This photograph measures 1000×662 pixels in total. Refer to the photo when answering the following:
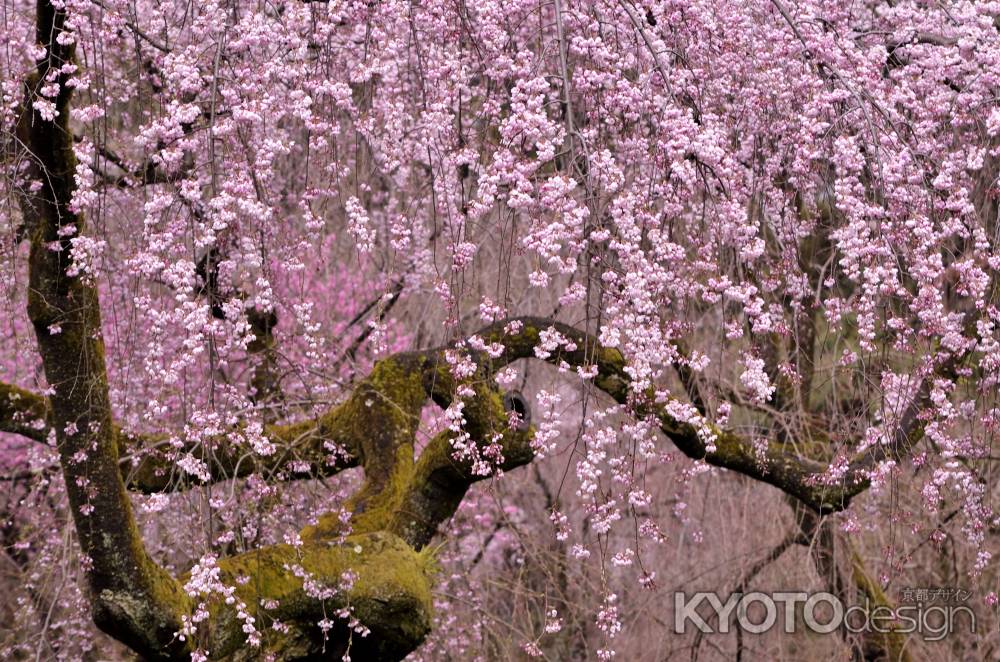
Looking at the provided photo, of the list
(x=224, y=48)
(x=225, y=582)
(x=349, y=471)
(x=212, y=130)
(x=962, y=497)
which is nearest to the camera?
(x=212, y=130)

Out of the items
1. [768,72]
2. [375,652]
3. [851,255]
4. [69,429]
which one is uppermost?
[768,72]

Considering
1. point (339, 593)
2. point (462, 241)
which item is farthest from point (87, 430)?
point (462, 241)

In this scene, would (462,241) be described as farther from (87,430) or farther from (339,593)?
(87,430)

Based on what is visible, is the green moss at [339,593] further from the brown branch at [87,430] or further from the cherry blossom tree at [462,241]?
the brown branch at [87,430]

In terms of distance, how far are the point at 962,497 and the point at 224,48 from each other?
3.48 meters

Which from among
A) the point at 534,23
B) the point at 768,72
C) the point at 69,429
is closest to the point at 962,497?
the point at 768,72

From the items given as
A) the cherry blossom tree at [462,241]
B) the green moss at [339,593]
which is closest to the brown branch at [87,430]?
the cherry blossom tree at [462,241]

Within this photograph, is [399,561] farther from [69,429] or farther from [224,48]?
[224,48]

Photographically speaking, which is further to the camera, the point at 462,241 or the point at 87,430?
the point at 87,430

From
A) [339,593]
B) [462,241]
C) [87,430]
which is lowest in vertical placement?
[339,593]

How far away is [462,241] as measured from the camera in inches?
138

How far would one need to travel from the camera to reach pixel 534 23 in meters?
4.48

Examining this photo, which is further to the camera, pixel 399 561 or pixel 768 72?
pixel 399 561

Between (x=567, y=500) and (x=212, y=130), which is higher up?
(x=567, y=500)
